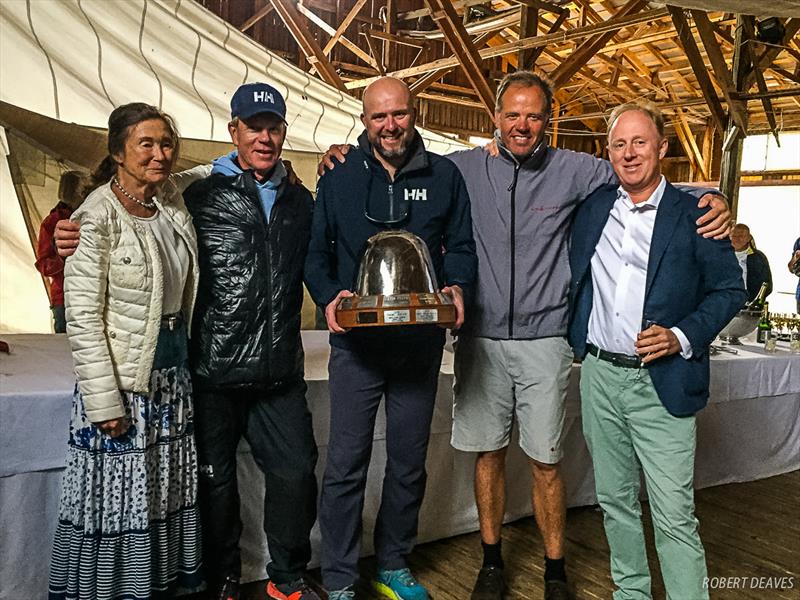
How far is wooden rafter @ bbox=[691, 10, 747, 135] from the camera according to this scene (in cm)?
662

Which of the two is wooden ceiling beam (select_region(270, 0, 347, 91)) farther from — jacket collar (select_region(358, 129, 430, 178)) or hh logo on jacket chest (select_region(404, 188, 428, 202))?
hh logo on jacket chest (select_region(404, 188, 428, 202))

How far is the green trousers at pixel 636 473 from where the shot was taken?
2.02 metres

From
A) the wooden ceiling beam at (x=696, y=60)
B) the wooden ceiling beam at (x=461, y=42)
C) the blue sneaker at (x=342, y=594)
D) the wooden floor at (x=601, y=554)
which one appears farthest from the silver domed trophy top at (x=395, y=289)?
the wooden ceiling beam at (x=696, y=60)

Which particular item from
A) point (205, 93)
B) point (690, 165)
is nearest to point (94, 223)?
point (205, 93)

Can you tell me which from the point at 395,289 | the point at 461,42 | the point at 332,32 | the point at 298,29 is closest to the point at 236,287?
the point at 395,289

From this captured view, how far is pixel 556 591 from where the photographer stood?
2412 millimetres

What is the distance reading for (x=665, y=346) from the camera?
6.45 ft

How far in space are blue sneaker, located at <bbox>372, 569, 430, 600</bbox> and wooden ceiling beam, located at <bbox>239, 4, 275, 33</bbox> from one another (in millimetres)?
10702

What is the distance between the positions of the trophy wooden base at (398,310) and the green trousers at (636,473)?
0.57m

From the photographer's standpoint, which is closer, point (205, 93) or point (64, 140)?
point (64, 140)

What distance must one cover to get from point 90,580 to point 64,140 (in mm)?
2031

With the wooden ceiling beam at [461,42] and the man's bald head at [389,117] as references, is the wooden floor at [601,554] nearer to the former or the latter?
the man's bald head at [389,117]

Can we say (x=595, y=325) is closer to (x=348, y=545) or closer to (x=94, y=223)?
(x=348, y=545)

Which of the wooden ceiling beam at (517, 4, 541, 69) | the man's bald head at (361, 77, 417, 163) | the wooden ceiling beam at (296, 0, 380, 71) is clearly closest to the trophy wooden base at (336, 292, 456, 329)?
the man's bald head at (361, 77, 417, 163)
